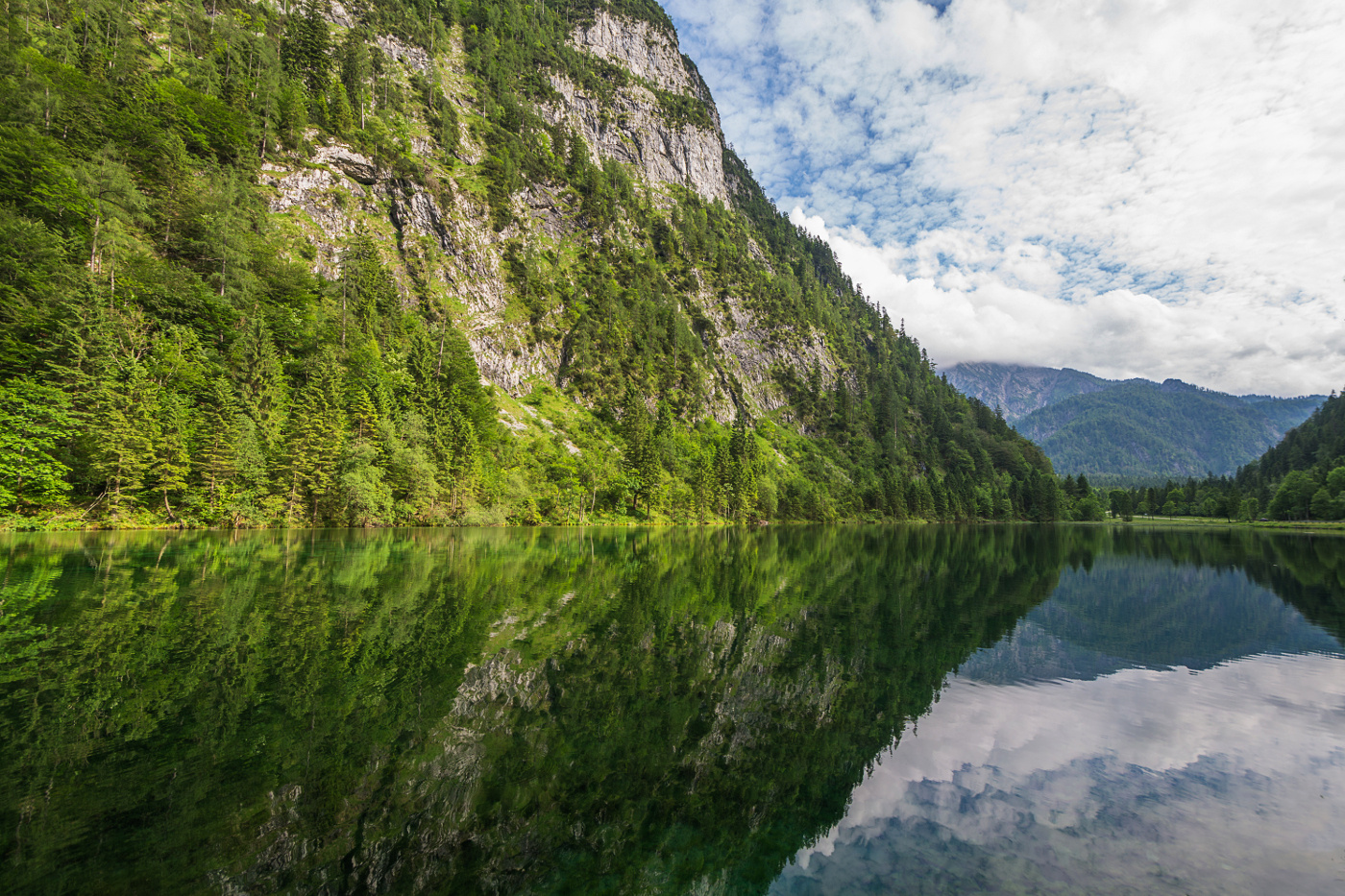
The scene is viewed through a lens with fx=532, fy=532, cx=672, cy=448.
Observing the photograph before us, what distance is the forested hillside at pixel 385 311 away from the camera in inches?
1766

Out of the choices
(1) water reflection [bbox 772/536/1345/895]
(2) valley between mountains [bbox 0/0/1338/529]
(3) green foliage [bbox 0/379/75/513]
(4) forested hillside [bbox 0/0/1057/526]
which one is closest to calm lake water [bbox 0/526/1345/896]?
(1) water reflection [bbox 772/536/1345/895]

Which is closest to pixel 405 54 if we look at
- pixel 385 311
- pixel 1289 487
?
pixel 385 311

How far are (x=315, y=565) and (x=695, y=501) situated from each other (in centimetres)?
8462

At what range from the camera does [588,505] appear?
92938 mm

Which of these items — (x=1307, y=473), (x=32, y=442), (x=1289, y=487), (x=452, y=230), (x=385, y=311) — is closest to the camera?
(x=32, y=442)

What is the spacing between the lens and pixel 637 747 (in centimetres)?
957

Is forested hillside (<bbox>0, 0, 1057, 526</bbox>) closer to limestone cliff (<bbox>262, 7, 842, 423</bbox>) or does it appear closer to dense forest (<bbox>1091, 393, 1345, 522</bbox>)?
limestone cliff (<bbox>262, 7, 842, 423</bbox>)

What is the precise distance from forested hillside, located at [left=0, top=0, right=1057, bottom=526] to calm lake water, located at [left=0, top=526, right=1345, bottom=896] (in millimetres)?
32966

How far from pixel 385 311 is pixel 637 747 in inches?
3457

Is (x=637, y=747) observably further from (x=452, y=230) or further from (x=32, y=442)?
(x=452, y=230)

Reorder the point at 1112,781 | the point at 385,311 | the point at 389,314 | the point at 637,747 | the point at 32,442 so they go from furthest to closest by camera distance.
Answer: the point at 385,311 → the point at 389,314 → the point at 32,442 → the point at 637,747 → the point at 1112,781

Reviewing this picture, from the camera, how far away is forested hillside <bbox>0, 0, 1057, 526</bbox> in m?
44.8

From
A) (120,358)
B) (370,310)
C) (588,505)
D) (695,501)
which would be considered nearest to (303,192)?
(370,310)

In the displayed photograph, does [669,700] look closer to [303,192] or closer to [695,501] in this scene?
[695,501]
